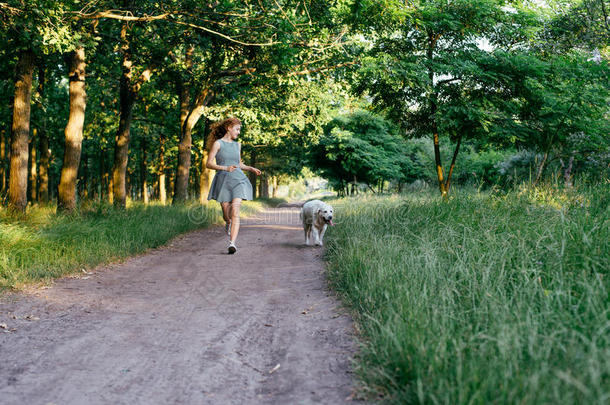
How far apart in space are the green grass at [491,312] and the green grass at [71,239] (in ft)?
12.8

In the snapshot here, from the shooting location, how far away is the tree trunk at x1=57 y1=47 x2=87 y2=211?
35.6 feet

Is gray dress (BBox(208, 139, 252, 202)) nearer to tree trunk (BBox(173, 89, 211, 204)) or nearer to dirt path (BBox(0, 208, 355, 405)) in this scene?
dirt path (BBox(0, 208, 355, 405))

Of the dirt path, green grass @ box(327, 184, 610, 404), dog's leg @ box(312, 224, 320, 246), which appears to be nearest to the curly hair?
dog's leg @ box(312, 224, 320, 246)

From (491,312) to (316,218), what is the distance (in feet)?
21.4

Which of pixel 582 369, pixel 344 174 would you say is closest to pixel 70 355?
pixel 582 369

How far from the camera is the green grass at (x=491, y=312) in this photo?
2.24 meters

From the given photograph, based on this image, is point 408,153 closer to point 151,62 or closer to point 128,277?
point 151,62

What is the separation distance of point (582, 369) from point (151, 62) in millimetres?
14189

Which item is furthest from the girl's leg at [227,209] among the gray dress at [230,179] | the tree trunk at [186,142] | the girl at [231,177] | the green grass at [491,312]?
the tree trunk at [186,142]

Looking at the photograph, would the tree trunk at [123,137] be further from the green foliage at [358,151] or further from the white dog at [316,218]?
the green foliage at [358,151]

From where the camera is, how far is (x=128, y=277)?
6.46m

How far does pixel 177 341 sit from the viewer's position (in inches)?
146

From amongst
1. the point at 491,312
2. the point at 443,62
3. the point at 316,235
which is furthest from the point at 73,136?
the point at 491,312

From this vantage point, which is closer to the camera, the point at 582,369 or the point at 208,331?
the point at 582,369
